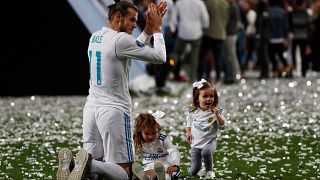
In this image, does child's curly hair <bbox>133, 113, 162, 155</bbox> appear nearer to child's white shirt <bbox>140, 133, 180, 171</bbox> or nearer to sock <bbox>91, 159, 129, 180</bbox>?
child's white shirt <bbox>140, 133, 180, 171</bbox>

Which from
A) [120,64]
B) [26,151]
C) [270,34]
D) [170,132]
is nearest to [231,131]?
[170,132]

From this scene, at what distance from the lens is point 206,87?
10.6 metres

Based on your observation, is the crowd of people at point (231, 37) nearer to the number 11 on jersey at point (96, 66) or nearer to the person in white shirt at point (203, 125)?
the person in white shirt at point (203, 125)

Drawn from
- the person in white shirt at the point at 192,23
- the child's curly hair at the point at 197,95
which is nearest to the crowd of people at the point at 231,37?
the person in white shirt at the point at 192,23

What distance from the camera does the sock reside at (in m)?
8.88

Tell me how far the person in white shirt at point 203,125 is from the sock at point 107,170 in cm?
184

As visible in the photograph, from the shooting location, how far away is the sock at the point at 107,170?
8.88 metres

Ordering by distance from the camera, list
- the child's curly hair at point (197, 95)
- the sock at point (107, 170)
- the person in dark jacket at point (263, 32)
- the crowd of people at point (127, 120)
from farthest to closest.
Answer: the person in dark jacket at point (263, 32) → the child's curly hair at point (197, 95) → the crowd of people at point (127, 120) → the sock at point (107, 170)

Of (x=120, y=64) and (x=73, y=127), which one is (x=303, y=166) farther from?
(x=73, y=127)

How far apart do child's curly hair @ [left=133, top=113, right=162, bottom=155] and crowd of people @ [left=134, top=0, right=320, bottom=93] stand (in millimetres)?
11506

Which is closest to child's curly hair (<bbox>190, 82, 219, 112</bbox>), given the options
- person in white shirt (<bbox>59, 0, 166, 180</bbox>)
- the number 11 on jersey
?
person in white shirt (<bbox>59, 0, 166, 180</bbox>)

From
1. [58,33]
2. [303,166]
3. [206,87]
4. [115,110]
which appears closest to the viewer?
[115,110]

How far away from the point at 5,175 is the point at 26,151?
6.78 ft

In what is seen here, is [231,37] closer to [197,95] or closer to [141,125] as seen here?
[197,95]
